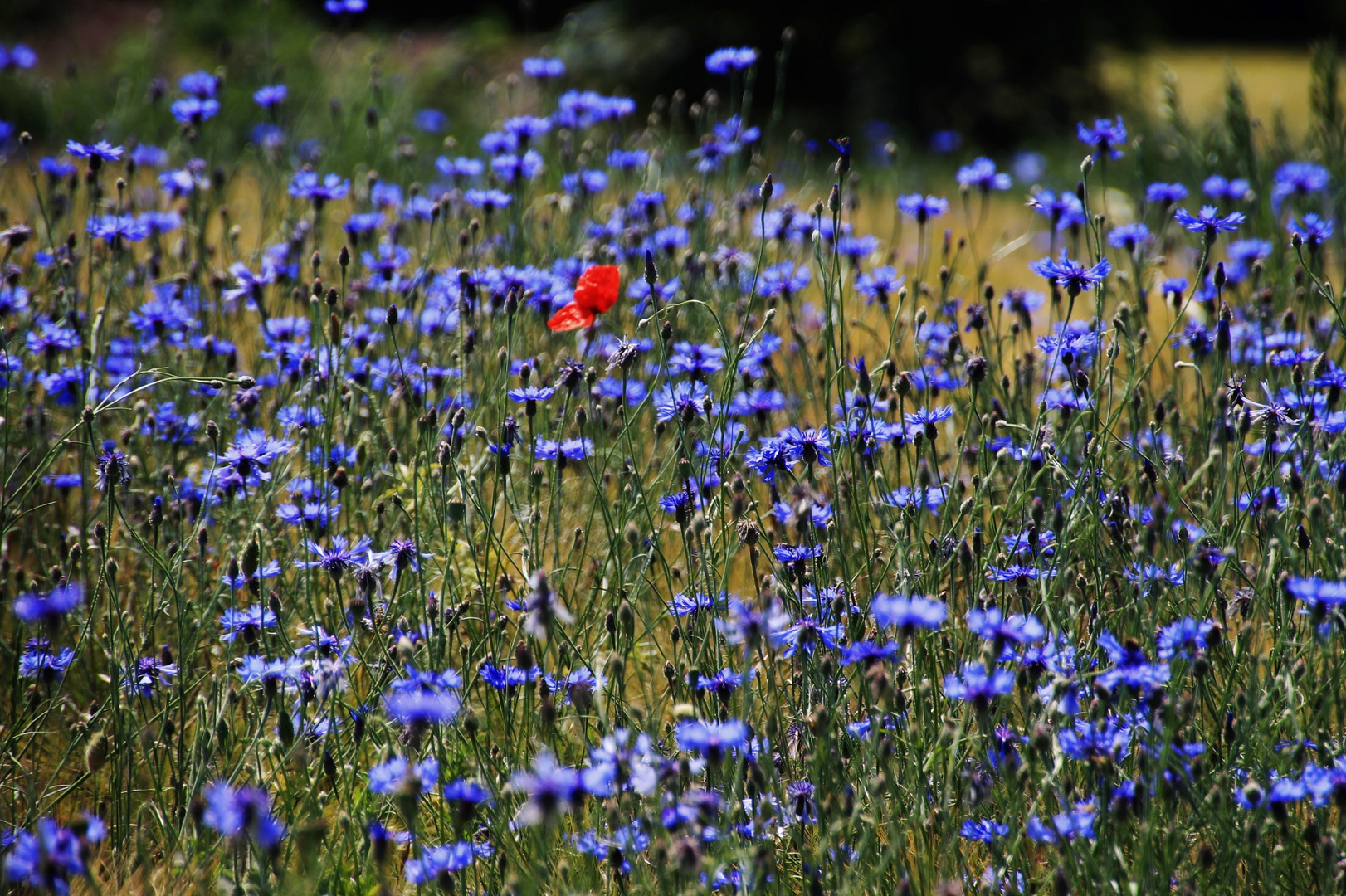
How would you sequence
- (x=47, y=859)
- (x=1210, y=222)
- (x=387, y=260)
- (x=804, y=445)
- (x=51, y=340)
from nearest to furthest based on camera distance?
1. (x=47, y=859)
2. (x=804, y=445)
3. (x=1210, y=222)
4. (x=51, y=340)
5. (x=387, y=260)

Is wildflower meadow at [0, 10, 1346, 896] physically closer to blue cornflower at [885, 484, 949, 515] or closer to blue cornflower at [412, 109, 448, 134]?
blue cornflower at [885, 484, 949, 515]

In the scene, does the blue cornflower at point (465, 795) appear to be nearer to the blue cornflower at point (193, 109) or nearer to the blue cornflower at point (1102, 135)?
the blue cornflower at point (1102, 135)

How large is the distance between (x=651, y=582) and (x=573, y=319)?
2.31ft

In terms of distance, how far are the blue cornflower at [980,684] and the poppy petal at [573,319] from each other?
1.24 meters

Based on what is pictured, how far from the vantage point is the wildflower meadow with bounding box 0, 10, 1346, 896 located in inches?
60.1

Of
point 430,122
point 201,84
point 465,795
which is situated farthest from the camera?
point 430,122

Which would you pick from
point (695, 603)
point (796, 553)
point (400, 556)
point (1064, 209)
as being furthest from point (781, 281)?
A: point (400, 556)

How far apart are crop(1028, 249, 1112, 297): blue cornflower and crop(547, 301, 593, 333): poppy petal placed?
3.11 feet

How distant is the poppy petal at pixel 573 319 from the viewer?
245 centimetres

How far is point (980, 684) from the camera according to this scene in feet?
4.53

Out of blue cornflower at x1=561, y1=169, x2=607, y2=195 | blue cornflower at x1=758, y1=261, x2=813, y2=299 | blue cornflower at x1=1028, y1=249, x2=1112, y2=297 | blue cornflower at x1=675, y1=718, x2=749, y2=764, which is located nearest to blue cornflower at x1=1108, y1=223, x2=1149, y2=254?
blue cornflower at x1=1028, y1=249, x2=1112, y2=297

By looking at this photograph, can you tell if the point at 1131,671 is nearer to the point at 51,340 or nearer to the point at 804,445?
the point at 804,445

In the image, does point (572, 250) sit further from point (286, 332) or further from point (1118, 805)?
point (1118, 805)

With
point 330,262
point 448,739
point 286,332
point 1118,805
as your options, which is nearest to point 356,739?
point 448,739
